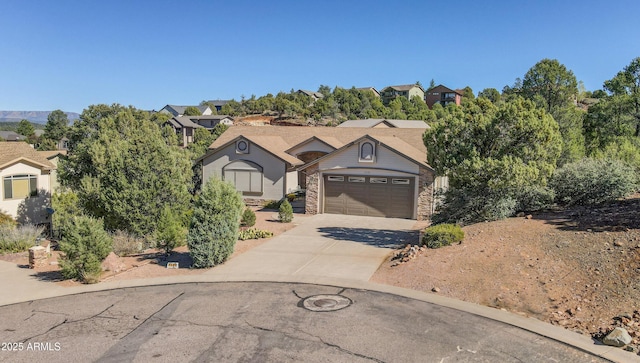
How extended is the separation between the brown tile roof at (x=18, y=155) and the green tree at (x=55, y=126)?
64.5m

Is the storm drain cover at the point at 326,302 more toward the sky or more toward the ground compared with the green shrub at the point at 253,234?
more toward the ground

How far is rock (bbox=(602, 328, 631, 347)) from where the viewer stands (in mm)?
9188

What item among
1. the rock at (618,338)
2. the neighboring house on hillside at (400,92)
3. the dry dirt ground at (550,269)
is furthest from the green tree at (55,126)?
the rock at (618,338)

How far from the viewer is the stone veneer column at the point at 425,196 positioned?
81.6 ft

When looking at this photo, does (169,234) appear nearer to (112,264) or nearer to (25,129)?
(112,264)

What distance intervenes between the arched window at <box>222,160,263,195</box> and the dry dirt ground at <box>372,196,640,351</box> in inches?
651

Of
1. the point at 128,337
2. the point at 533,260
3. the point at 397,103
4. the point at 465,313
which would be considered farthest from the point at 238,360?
the point at 397,103

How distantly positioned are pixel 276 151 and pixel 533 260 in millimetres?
20582

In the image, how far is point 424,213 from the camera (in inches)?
982

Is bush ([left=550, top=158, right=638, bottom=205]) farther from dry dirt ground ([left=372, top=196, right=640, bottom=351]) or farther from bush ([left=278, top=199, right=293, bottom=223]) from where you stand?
bush ([left=278, top=199, right=293, bottom=223])

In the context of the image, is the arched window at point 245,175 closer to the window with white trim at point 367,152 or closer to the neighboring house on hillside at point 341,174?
the neighboring house on hillside at point 341,174

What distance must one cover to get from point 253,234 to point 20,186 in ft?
52.6

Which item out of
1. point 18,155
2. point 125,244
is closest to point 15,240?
point 125,244

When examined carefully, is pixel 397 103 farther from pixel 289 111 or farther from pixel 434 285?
pixel 434 285
